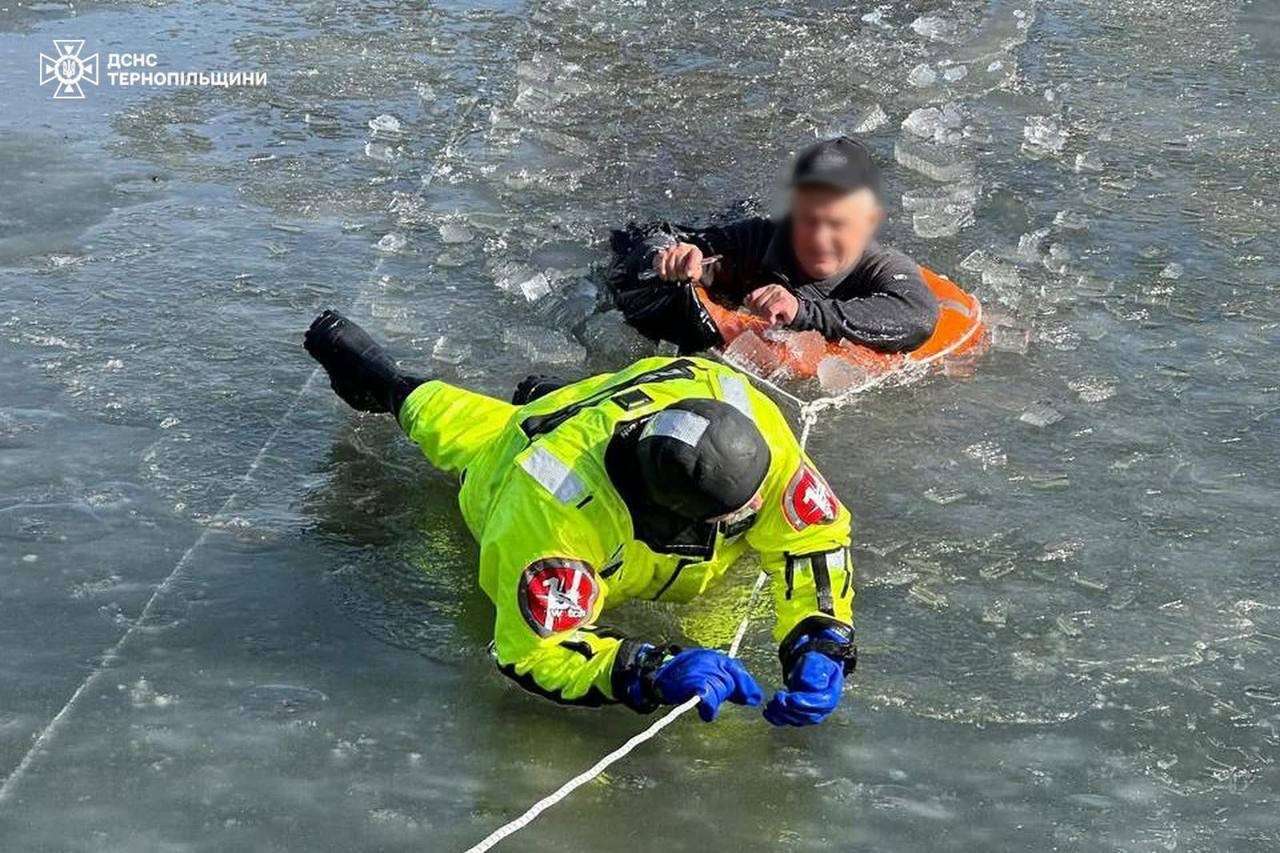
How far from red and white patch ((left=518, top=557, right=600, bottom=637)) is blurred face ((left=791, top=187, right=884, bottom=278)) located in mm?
2326

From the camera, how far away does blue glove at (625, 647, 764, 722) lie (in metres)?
3.57

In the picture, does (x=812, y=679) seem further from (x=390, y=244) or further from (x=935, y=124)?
(x=935, y=124)

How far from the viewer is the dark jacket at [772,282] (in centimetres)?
571

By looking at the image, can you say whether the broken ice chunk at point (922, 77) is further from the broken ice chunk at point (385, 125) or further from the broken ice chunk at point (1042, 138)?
the broken ice chunk at point (385, 125)

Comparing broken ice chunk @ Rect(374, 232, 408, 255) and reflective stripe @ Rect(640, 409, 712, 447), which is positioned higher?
reflective stripe @ Rect(640, 409, 712, 447)

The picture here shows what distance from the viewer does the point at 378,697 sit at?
3994 millimetres

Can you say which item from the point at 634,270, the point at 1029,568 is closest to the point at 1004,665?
the point at 1029,568

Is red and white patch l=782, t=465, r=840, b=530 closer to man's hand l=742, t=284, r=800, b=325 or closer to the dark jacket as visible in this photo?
man's hand l=742, t=284, r=800, b=325

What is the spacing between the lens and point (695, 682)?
357 cm

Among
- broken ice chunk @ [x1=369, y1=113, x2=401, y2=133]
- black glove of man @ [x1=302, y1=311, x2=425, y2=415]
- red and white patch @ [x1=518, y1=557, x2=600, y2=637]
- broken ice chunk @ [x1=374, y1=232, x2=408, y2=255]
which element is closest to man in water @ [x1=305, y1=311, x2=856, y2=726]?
red and white patch @ [x1=518, y1=557, x2=600, y2=637]

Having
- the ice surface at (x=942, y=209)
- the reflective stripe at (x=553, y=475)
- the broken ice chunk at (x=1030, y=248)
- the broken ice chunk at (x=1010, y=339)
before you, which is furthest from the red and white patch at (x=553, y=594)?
the ice surface at (x=942, y=209)

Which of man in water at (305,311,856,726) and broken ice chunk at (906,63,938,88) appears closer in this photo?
man in water at (305,311,856,726)

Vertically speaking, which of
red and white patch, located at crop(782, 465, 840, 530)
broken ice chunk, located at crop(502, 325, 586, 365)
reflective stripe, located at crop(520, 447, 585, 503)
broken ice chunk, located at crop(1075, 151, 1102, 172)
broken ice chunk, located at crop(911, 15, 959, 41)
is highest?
reflective stripe, located at crop(520, 447, 585, 503)

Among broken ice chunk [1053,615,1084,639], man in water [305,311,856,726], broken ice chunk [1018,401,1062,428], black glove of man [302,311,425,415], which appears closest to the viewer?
man in water [305,311,856,726]
